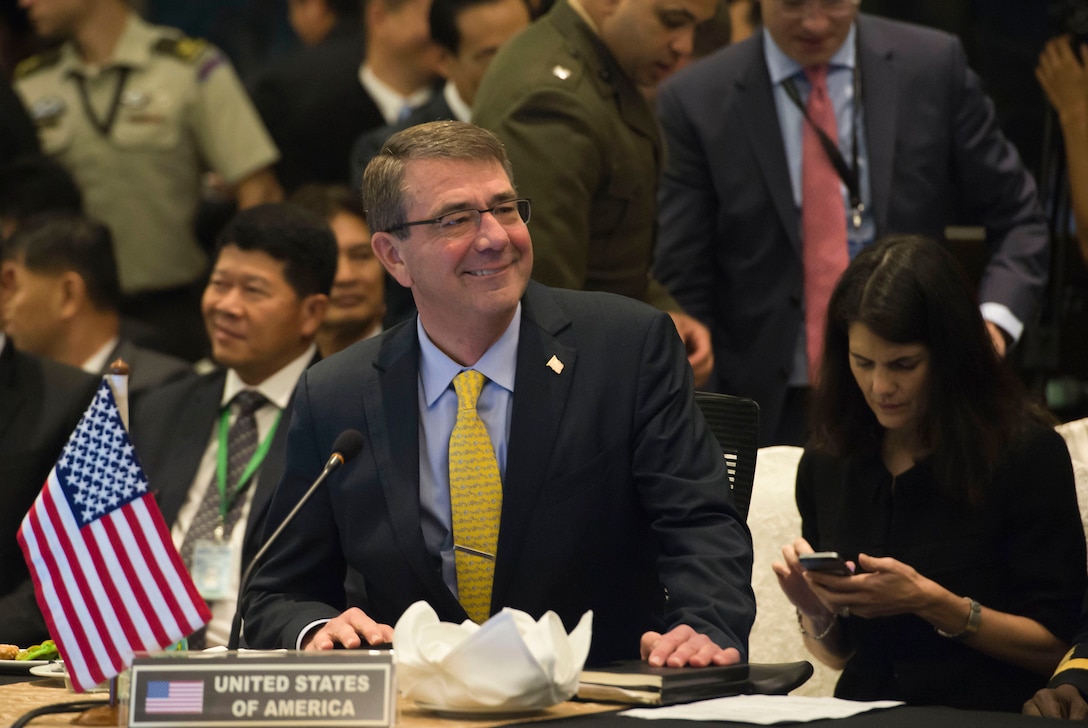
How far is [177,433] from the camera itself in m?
4.67

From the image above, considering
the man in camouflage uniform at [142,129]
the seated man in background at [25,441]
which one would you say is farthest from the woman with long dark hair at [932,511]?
the man in camouflage uniform at [142,129]

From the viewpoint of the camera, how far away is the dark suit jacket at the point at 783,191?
→ 4.36 meters

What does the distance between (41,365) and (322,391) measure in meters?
1.52

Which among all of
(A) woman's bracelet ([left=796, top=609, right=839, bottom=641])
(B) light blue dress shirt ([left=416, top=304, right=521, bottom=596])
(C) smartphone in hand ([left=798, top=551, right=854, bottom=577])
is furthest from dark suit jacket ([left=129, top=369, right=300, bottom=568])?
(C) smartphone in hand ([left=798, top=551, right=854, bottom=577])

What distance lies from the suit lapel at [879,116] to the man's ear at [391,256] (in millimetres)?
1634

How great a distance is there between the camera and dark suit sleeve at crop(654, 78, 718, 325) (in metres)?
4.51

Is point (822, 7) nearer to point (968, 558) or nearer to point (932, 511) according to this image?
point (932, 511)

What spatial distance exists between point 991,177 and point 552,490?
81.0 inches

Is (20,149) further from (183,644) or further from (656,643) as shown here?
(656,643)

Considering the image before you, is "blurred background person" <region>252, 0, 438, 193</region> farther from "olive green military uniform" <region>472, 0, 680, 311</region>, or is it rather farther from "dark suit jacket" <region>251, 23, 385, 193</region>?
"olive green military uniform" <region>472, 0, 680, 311</region>

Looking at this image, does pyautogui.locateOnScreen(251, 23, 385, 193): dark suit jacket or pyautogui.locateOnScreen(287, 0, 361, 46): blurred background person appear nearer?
pyautogui.locateOnScreen(251, 23, 385, 193): dark suit jacket

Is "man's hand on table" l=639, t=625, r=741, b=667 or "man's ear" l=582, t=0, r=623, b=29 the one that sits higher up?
"man's ear" l=582, t=0, r=623, b=29

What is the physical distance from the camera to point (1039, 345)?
4.67 meters

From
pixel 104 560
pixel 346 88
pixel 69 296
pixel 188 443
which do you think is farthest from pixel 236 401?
pixel 104 560
